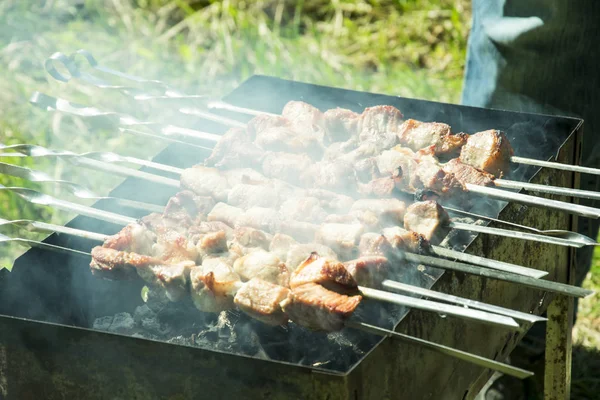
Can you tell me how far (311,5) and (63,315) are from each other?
266 inches

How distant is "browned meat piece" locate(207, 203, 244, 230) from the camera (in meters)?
2.99

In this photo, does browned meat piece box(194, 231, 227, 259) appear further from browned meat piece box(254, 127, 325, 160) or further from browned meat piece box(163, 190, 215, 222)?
browned meat piece box(254, 127, 325, 160)

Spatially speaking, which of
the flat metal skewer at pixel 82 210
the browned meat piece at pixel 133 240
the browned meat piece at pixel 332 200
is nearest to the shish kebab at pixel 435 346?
the browned meat piece at pixel 133 240

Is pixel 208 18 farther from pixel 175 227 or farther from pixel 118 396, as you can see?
pixel 118 396

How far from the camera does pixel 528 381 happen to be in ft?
14.5

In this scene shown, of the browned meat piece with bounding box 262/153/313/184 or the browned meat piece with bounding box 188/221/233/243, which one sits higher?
the browned meat piece with bounding box 262/153/313/184

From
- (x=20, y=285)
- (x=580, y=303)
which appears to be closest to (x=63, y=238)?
(x=20, y=285)

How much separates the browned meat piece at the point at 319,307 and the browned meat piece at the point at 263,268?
0.19 m

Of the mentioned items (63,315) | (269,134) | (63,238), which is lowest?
(63,315)

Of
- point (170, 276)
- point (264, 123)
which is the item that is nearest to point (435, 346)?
point (170, 276)

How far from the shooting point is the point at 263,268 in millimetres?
2627

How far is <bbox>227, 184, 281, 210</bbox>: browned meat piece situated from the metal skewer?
33 cm

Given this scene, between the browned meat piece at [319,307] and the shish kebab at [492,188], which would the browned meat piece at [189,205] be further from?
the browned meat piece at [319,307]

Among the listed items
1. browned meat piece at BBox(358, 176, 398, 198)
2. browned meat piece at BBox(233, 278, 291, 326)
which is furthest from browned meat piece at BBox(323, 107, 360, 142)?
browned meat piece at BBox(233, 278, 291, 326)
